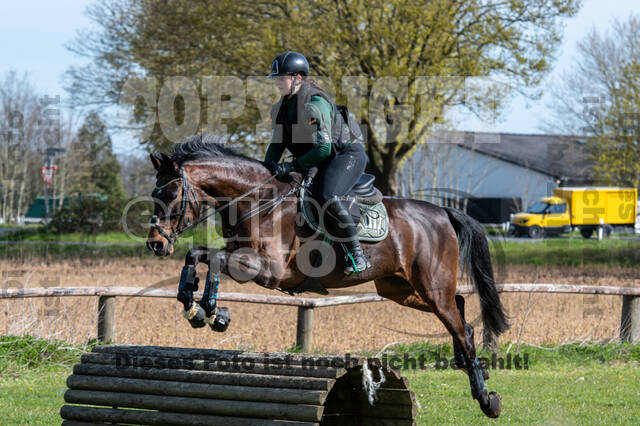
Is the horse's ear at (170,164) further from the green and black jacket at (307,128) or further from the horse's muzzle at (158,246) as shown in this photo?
the green and black jacket at (307,128)

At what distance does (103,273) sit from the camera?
15.9m

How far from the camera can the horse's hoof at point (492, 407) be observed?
5851mm

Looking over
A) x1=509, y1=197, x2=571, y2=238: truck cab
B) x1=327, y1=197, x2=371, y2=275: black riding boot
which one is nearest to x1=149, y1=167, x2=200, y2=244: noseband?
x1=327, y1=197, x2=371, y2=275: black riding boot

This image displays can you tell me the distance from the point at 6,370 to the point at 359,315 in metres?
5.33

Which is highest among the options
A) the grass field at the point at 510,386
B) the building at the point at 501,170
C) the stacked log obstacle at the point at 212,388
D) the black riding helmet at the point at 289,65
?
the building at the point at 501,170

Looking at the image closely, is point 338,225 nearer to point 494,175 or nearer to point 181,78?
point 181,78

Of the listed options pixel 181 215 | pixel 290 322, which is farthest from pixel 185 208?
pixel 290 322

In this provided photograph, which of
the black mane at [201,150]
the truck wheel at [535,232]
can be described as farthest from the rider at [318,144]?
the truck wheel at [535,232]

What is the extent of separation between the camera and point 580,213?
33.9m

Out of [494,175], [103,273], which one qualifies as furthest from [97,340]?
[494,175]

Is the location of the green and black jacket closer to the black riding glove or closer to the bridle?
the black riding glove

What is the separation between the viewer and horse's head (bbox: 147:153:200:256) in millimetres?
4746

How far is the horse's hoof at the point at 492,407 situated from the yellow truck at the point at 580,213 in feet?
92.0

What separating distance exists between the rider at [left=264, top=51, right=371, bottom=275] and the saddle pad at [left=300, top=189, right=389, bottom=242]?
4.3 inches
